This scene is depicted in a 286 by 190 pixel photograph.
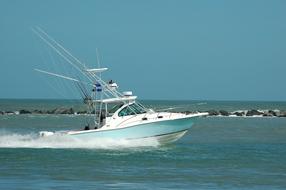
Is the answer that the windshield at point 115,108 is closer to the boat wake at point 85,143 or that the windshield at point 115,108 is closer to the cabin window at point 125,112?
the cabin window at point 125,112

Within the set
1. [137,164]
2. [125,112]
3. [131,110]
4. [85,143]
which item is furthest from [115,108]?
[137,164]

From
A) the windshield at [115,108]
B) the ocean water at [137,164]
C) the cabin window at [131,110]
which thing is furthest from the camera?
the windshield at [115,108]

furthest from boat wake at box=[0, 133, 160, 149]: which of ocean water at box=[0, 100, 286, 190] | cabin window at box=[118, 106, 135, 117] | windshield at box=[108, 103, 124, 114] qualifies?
windshield at box=[108, 103, 124, 114]

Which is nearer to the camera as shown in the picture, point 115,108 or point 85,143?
point 85,143

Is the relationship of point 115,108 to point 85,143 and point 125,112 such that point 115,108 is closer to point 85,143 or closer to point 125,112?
point 125,112

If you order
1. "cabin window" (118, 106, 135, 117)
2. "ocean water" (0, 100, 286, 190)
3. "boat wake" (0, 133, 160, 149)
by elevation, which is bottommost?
"ocean water" (0, 100, 286, 190)

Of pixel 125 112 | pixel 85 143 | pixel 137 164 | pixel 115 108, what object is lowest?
pixel 137 164

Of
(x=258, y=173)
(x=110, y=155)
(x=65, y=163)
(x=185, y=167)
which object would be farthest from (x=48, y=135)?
(x=258, y=173)

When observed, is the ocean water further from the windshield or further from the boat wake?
the windshield

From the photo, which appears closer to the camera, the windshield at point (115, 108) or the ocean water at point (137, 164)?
→ the ocean water at point (137, 164)

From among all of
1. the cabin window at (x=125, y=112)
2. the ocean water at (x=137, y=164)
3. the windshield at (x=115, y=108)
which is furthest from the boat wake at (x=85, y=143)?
the windshield at (x=115, y=108)

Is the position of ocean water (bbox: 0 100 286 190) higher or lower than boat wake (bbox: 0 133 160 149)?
lower

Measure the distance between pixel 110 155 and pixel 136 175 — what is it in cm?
687

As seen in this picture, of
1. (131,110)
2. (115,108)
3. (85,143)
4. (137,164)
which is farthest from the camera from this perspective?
(115,108)
